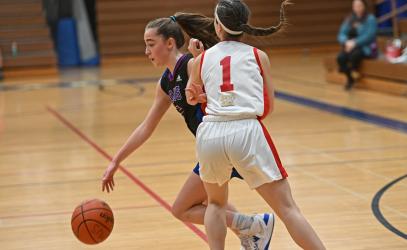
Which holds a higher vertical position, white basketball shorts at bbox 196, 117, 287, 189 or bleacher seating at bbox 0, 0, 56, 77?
white basketball shorts at bbox 196, 117, 287, 189

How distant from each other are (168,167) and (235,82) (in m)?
3.88

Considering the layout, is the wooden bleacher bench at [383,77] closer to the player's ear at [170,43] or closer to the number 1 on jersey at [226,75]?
the player's ear at [170,43]

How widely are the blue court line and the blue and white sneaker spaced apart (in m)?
4.93

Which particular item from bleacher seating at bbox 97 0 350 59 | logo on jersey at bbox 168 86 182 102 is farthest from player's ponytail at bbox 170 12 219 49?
bleacher seating at bbox 97 0 350 59

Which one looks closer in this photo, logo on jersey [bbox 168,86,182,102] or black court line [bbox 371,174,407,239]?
logo on jersey [bbox 168,86,182,102]

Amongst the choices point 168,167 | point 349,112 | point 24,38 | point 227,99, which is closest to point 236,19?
point 227,99

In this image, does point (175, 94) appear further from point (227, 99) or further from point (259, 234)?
point (259, 234)

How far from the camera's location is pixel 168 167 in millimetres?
7582

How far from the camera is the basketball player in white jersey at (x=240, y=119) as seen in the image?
3721mm

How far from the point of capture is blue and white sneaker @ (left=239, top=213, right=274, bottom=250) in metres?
4.40

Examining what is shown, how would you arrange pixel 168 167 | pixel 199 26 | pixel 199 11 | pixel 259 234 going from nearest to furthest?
pixel 199 26 → pixel 259 234 → pixel 168 167 → pixel 199 11

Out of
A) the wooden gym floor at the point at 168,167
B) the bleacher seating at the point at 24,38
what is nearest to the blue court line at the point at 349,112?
the wooden gym floor at the point at 168,167

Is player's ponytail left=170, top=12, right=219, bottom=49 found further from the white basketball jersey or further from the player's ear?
the white basketball jersey

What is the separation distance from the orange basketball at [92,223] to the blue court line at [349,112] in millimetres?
5310
